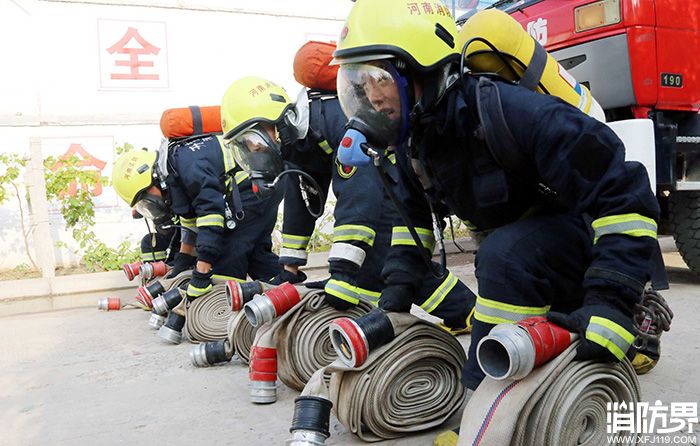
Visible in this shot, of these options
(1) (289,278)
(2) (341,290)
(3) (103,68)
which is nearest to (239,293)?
(1) (289,278)

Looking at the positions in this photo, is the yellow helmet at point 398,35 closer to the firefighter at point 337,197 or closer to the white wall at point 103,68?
the firefighter at point 337,197

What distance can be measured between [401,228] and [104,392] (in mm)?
1764

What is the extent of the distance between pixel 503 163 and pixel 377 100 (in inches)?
16.6

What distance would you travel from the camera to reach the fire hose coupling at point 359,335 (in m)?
2.12

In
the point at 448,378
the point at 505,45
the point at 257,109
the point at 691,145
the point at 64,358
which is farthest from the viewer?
the point at 691,145

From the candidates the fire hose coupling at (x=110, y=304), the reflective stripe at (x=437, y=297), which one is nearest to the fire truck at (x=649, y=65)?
the reflective stripe at (x=437, y=297)

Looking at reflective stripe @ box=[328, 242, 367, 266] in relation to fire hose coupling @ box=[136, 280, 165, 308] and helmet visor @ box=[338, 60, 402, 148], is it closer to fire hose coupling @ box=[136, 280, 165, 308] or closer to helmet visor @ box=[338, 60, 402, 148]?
helmet visor @ box=[338, 60, 402, 148]

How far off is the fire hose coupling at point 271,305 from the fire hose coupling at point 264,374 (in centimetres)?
13

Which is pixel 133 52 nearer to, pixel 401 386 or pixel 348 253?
pixel 348 253

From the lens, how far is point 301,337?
2770 mm

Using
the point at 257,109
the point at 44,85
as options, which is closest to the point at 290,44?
the point at 44,85

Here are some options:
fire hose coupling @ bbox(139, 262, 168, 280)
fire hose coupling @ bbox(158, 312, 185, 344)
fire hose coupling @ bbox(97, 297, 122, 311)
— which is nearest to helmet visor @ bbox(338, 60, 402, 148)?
fire hose coupling @ bbox(158, 312, 185, 344)

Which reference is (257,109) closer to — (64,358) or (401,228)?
(401,228)

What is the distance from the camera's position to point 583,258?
6.75 feet
